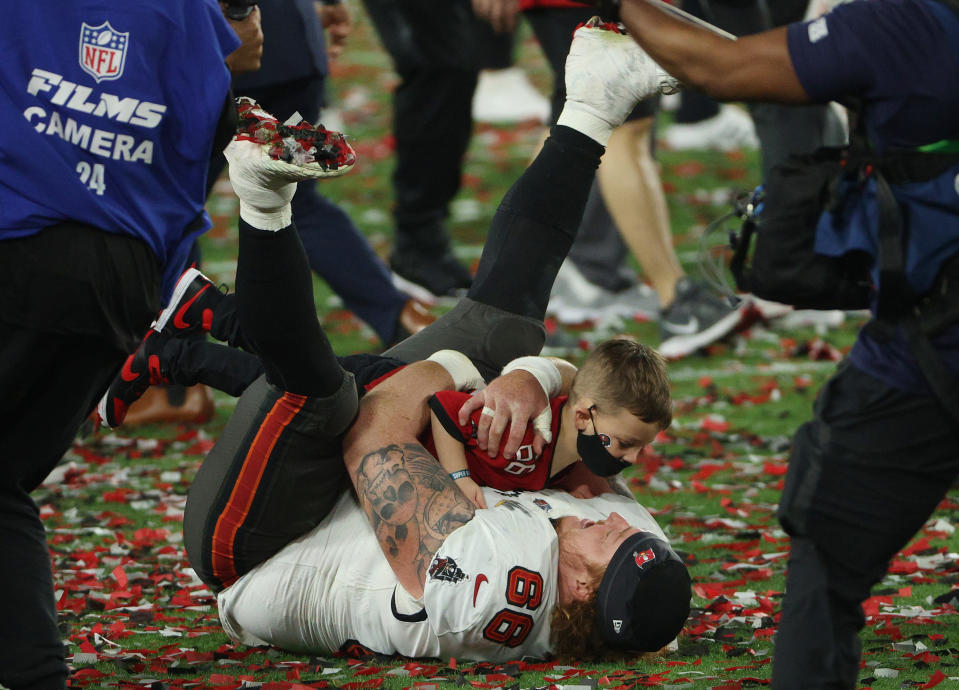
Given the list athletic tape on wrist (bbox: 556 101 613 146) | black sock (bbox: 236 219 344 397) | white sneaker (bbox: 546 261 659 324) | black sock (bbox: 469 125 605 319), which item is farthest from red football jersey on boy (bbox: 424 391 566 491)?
white sneaker (bbox: 546 261 659 324)

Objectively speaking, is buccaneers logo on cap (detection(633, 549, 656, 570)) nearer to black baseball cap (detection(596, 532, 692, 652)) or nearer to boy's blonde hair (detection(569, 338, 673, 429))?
black baseball cap (detection(596, 532, 692, 652))

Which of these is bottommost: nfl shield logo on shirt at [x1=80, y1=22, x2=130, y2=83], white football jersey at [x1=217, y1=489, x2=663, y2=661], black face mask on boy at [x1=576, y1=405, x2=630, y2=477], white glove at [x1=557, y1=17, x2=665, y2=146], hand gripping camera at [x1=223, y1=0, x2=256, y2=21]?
white football jersey at [x1=217, y1=489, x2=663, y2=661]

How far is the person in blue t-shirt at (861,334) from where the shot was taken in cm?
263

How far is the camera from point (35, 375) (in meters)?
2.98

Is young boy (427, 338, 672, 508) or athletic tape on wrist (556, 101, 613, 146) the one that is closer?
young boy (427, 338, 672, 508)

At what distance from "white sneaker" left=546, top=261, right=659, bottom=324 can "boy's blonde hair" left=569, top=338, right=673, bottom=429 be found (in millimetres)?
3675

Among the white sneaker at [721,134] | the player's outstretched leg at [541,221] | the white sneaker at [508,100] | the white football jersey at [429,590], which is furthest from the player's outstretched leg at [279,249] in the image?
the white sneaker at [508,100]

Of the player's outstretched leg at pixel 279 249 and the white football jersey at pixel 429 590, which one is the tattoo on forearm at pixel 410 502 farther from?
the player's outstretched leg at pixel 279 249

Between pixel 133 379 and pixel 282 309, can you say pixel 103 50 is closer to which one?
pixel 282 309

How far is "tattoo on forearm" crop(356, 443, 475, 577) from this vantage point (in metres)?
3.52

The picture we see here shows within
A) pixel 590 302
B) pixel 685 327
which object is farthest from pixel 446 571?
pixel 590 302

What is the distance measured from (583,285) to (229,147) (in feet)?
15.4

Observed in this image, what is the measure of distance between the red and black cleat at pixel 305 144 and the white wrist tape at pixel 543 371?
3.36 ft

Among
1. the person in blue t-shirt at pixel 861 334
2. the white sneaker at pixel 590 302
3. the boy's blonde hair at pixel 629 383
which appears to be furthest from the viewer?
the white sneaker at pixel 590 302
